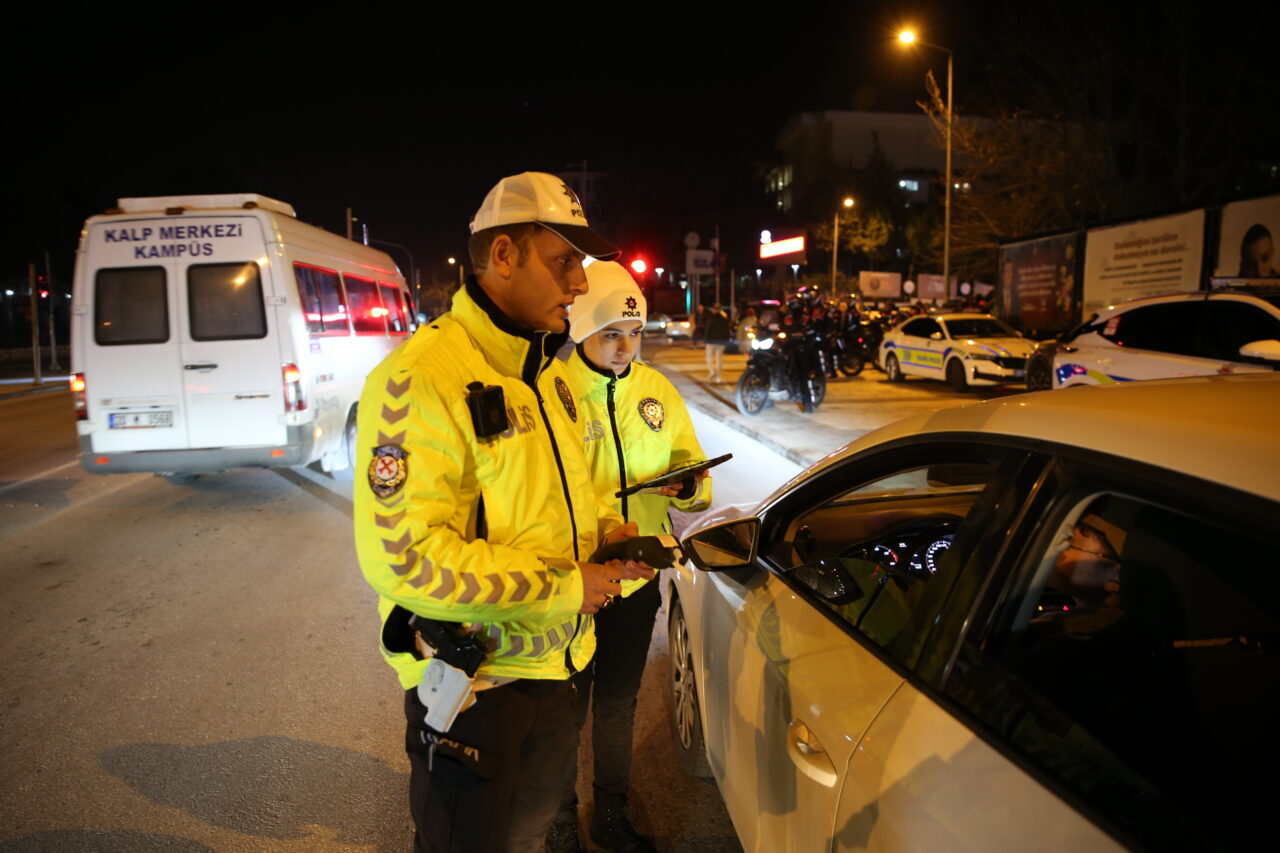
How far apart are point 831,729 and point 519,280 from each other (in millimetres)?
1161

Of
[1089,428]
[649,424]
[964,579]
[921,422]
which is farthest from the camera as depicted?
[649,424]

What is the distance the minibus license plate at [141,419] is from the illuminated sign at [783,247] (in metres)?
46.1

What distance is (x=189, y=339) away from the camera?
696cm

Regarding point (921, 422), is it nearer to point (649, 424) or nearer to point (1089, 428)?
point (1089, 428)

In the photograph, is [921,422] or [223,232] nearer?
[921,422]

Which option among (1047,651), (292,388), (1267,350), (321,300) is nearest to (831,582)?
(1047,651)

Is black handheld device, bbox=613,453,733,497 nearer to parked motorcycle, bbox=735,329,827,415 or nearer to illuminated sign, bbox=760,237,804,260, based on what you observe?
parked motorcycle, bbox=735,329,827,415

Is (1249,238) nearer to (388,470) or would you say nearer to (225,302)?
(225,302)

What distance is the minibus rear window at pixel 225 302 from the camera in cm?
693

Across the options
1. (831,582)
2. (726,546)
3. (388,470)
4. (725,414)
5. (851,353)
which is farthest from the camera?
(851,353)

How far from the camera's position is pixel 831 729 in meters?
1.59

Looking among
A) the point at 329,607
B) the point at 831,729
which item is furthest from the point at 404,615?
the point at 329,607

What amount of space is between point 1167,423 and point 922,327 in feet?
52.2

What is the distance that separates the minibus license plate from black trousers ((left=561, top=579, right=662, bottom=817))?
19.9ft
